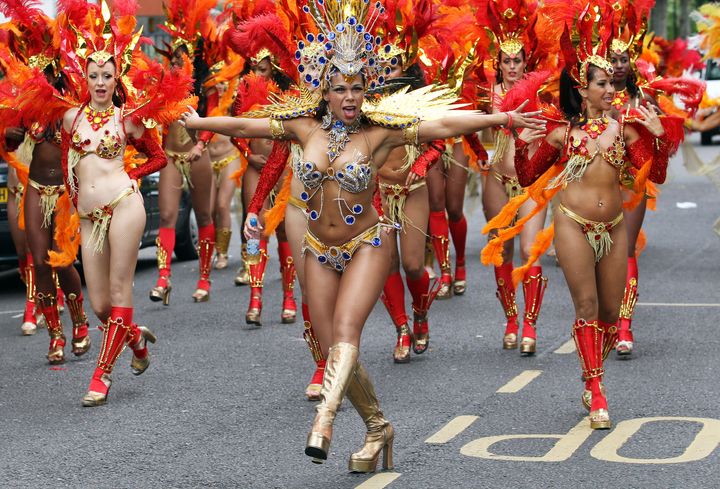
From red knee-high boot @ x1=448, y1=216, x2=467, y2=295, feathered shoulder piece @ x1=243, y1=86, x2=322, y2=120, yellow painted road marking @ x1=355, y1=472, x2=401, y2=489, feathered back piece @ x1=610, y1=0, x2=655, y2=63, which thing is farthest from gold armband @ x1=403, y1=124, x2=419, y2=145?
red knee-high boot @ x1=448, y1=216, x2=467, y2=295

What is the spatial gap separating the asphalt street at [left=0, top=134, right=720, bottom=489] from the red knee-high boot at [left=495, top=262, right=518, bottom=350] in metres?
0.19

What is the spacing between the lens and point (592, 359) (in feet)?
24.3

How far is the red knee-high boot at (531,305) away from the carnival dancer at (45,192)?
3024mm

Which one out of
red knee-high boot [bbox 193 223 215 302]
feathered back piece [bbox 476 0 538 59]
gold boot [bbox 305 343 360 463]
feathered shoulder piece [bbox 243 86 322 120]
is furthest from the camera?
red knee-high boot [bbox 193 223 215 302]

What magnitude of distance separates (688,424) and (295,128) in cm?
255

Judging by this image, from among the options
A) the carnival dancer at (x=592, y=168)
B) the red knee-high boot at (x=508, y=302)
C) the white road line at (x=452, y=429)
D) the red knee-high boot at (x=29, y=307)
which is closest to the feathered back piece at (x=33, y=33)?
the red knee-high boot at (x=29, y=307)

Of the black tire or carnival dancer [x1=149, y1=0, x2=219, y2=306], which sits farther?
the black tire

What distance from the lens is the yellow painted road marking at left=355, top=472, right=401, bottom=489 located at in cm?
622

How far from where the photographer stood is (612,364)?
896cm

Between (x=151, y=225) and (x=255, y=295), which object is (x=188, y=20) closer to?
(x=151, y=225)

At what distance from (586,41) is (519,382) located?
2.15 meters

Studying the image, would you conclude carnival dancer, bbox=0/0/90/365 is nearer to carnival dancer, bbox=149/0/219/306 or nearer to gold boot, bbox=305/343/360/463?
carnival dancer, bbox=149/0/219/306

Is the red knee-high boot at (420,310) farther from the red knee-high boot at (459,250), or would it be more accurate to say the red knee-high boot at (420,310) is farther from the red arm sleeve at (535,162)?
the red knee-high boot at (459,250)

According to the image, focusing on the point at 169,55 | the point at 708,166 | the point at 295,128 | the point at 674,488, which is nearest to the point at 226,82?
the point at 169,55
